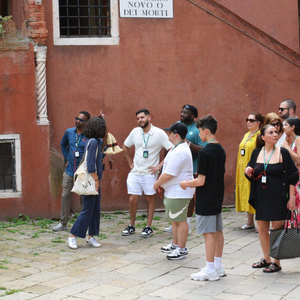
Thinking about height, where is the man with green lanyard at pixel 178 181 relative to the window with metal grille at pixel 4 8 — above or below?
below

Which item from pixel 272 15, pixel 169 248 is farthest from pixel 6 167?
pixel 272 15

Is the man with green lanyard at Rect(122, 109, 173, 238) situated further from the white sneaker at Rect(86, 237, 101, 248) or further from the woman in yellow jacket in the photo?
the woman in yellow jacket

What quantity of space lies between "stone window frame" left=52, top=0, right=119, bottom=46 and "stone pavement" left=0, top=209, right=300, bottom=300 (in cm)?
339

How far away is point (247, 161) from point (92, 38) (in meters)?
3.78

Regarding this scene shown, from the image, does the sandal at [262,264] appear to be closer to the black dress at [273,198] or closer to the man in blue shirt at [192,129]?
the black dress at [273,198]

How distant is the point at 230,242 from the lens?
8.85m

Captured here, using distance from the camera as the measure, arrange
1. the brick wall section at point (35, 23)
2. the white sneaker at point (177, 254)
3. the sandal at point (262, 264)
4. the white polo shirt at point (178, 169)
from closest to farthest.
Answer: the sandal at point (262, 264), the white polo shirt at point (178, 169), the white sneaker at point (177, 254), the brick wall section at point (35, 23)

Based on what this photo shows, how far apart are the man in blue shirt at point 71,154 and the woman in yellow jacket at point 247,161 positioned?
7.95 ft

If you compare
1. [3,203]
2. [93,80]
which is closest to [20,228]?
[3,203]

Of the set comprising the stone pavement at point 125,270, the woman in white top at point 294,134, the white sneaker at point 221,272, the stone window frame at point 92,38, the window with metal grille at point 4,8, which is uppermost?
the window with metal grille at point 4,8

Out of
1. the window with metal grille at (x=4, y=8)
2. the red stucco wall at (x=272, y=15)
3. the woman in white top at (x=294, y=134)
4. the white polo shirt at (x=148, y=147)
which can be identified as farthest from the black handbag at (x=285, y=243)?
the window with metal grille at (x=4, y=8)

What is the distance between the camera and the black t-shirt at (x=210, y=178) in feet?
22.3

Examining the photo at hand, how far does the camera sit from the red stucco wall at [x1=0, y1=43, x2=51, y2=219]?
1061cm

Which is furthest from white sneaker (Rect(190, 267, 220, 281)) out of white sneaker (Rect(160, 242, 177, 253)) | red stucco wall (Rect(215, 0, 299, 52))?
red stucco wall (Rect(215, 0, 299, 52))
